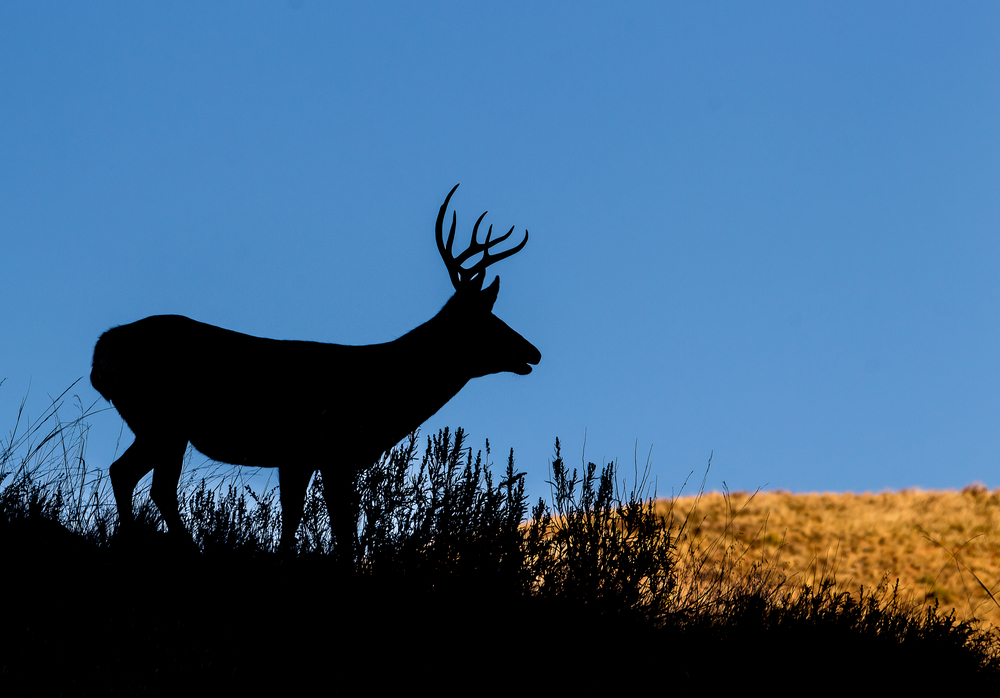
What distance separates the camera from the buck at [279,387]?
4.88m

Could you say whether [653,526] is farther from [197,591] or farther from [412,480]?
[197,591]

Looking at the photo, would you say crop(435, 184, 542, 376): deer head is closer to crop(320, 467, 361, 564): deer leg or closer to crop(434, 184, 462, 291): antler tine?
crop(434, 184, 462, 291): antler tine

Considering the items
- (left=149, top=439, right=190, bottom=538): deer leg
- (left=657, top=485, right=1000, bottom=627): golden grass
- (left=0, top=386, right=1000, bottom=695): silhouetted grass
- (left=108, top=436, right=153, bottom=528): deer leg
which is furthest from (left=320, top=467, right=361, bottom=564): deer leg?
(left=657, top=485, right=1000, bottom=627): golden grass

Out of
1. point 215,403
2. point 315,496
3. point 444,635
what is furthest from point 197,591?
point 215,403

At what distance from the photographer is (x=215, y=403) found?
5.10 m

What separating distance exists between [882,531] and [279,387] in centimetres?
1503

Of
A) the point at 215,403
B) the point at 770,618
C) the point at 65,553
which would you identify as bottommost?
the point at 770,618

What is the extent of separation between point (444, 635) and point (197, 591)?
1187mm

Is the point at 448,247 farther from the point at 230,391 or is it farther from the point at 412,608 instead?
the point at 412,608

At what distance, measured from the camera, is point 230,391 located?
202 inches

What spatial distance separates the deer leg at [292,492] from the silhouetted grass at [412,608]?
44cm

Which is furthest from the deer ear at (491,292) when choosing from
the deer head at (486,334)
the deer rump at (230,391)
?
the deer rump at (230,391)

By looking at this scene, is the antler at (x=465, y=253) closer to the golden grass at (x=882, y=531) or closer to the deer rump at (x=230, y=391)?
the deer rump at (x=230, y=391)

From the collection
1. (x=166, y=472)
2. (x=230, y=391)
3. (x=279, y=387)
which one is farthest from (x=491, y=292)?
(x=166, y=472)
